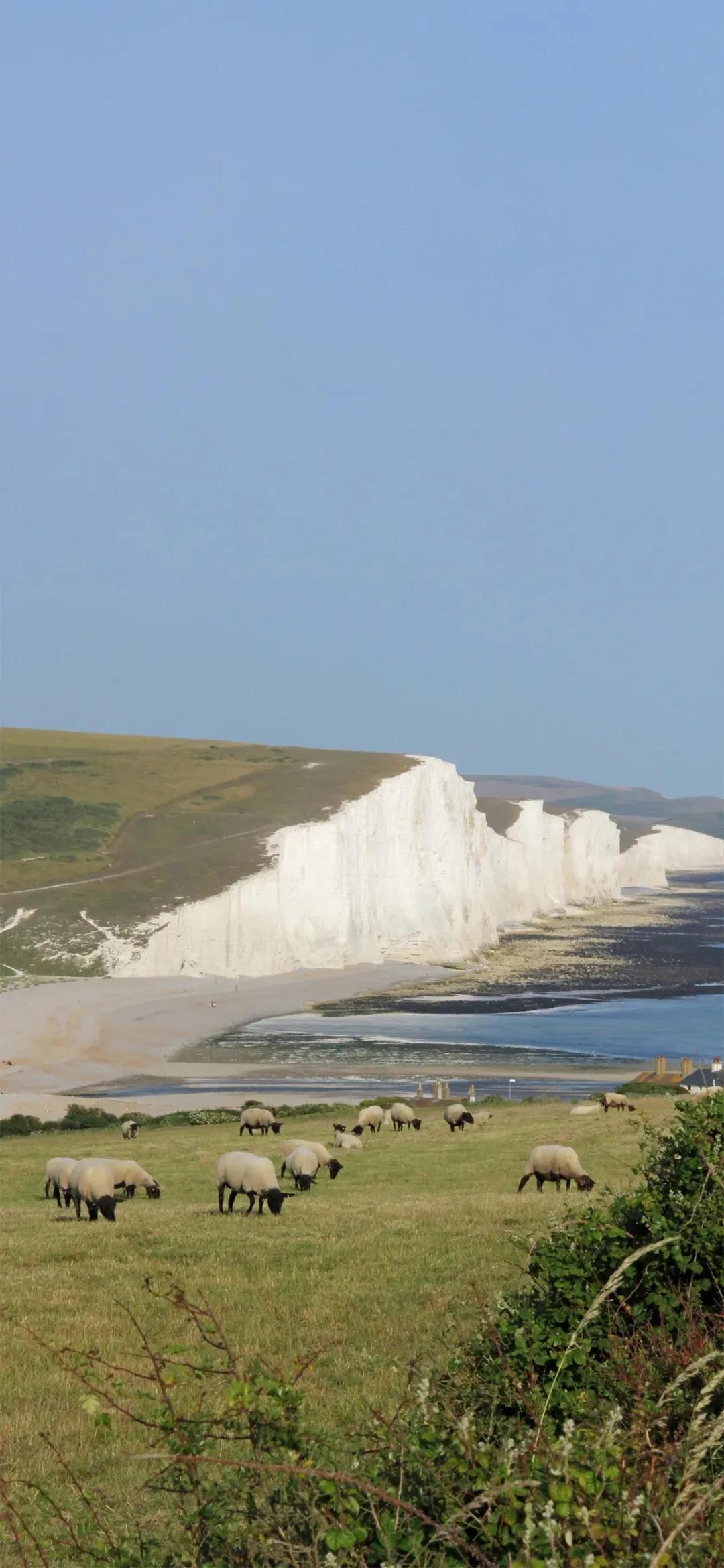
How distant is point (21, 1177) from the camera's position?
104 ft

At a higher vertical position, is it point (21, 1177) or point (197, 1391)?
point (197, 1391)

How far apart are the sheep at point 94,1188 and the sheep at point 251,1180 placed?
1.94 meters

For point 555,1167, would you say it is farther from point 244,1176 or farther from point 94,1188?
point 94,1188

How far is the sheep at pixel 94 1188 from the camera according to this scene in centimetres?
2286

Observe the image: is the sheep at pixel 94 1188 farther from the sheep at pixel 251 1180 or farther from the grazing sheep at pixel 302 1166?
the grazing sheep at pixel 302 1166

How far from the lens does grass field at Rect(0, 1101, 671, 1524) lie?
11.3 m

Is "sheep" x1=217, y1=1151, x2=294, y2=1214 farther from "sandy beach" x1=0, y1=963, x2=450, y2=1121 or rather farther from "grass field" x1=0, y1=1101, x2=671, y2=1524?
"sandy beach" x1=0, y1=963, x2=450, y2=1121

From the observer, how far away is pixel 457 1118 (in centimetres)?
4000

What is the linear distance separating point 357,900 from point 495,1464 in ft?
393

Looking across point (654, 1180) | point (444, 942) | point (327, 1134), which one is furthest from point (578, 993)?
point (654, 1180)

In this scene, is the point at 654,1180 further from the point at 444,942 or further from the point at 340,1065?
the point at 444,942

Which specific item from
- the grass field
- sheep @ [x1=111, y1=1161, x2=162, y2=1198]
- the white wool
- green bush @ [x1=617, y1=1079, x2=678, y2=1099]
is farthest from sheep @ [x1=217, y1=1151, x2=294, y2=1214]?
green bush @ [x1=617, y1=1079, x2=678, y2=1099]

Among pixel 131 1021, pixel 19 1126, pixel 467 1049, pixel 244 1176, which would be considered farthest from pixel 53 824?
pixel 244 1176

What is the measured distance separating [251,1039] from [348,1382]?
69.4 m
